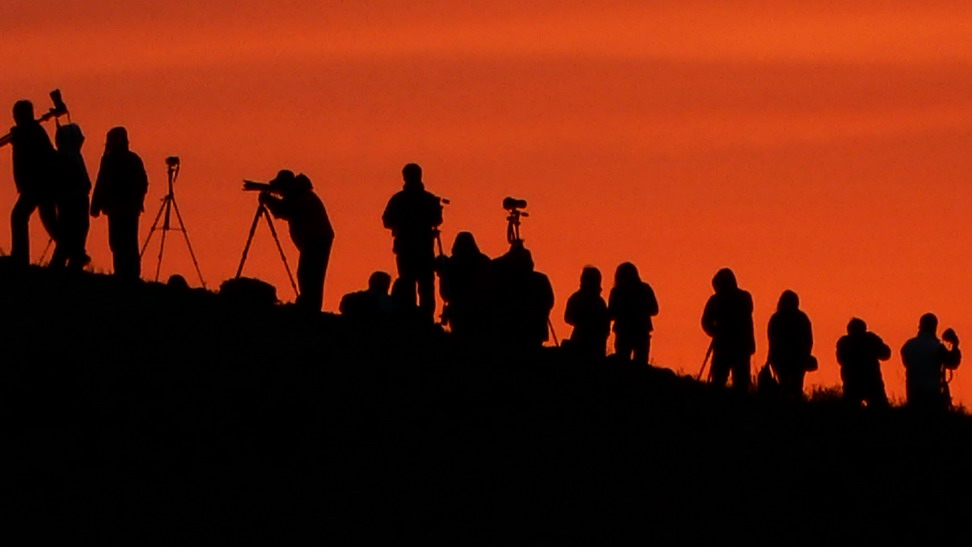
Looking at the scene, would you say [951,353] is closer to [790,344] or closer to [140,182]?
[790,344]

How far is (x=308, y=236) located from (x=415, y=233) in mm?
1201

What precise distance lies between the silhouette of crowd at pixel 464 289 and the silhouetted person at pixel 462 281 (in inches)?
0.6

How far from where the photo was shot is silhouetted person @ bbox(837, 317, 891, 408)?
3797 cm

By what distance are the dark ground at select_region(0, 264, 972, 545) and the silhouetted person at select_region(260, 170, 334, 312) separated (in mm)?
1331

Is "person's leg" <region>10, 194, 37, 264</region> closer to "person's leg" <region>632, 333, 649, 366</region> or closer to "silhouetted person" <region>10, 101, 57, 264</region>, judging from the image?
"silhouetted person" <region>10, 101, 57, 264</region>

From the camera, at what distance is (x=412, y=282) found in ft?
125

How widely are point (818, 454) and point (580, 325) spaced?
4192mm

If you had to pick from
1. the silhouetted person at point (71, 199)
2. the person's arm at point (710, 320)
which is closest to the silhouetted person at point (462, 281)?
the person's arm at point (710, 320)

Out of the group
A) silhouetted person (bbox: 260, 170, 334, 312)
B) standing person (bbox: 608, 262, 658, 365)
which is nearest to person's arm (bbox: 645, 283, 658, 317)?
standing person (bbox: 608, 262, 658, 365)

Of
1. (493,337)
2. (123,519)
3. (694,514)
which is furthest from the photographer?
(493,337)

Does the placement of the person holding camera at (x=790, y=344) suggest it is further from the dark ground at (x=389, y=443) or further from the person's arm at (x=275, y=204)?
the person's arm at (x=275, y=204)

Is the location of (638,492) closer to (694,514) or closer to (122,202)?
(694,514)

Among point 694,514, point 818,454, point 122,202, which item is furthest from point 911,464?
point 122,202

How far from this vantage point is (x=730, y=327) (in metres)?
37.8
